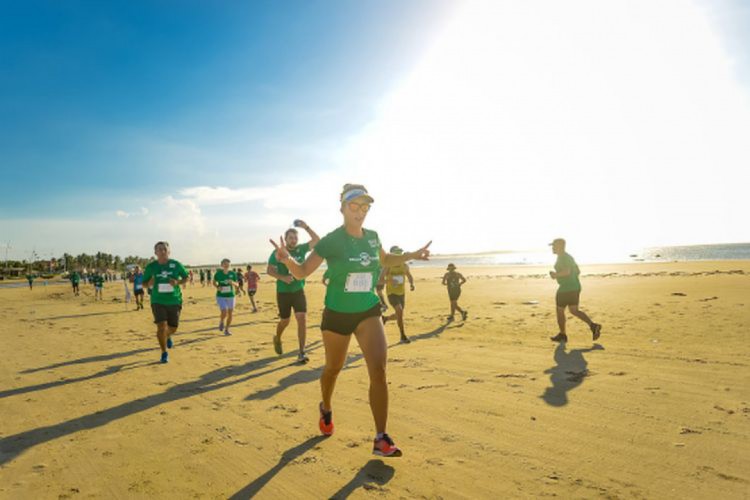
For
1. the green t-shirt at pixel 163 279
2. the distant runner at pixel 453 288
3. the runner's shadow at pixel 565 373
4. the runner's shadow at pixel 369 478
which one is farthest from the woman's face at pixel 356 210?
the distant runner at pixel 453 288

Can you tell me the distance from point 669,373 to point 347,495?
5.35m

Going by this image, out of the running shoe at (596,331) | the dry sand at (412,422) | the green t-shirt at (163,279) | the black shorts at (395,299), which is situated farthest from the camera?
the black shorts at (395,299)

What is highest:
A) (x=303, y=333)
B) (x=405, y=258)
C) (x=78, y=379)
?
(x=405, y=258)

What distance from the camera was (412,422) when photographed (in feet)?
15.3

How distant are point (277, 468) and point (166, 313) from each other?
5676mm

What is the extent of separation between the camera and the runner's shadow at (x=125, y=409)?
4.41 meters

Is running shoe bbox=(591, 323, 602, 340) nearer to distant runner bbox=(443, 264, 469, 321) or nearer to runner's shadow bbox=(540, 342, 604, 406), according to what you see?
runner's shadow bbox=(540, 342, 604, 406)

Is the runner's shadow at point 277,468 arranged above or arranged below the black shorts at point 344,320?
below

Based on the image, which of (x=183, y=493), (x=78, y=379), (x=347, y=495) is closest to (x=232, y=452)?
(x=183, y=493)

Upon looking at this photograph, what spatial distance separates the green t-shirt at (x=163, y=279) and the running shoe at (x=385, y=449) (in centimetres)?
588

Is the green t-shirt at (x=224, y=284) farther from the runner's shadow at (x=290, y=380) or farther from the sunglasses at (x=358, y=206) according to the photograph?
the sunglasses at (x=358, y=206)

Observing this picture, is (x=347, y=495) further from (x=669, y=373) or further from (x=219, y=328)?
(x=219, y=328)

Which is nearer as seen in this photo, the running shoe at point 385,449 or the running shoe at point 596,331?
the running shoe at point 385,449

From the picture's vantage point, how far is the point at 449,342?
9430 millimetres
